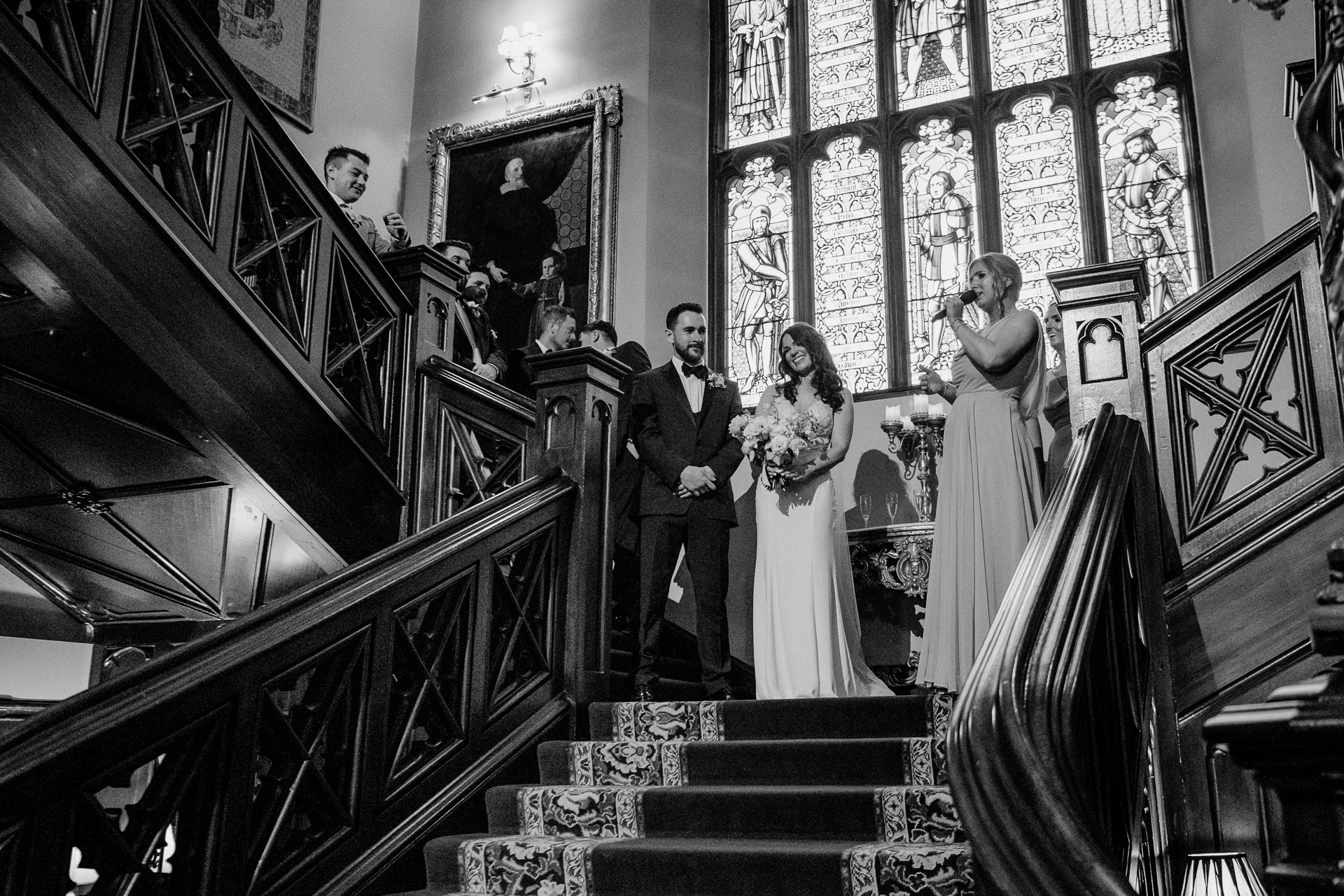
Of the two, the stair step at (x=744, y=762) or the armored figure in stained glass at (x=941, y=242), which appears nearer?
the stair step at (x=744, y=762)

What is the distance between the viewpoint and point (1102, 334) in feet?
15.0

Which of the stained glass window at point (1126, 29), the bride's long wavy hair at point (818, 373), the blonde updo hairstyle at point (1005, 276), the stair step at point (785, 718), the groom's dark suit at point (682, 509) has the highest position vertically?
the stained glass window at point (1126, 29)

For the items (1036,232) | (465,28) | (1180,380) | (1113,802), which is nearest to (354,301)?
(1180,380)

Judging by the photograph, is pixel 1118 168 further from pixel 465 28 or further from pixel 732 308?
pixel 465 28

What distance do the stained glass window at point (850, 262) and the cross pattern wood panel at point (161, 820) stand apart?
556cm

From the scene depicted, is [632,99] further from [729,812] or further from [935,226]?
[729,812]

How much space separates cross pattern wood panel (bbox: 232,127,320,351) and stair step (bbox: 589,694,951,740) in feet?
6.46

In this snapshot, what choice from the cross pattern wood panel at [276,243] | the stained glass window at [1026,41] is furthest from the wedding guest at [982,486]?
the stained glass window at [1026,41]

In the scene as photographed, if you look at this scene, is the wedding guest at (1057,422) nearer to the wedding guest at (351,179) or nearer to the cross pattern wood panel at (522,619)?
the cross pattern wood panel at (522,619)

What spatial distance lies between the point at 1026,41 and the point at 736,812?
21.5ft

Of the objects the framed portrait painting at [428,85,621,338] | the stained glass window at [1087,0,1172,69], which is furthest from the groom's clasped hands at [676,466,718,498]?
the stained glass window at [1087,0,1172,69]

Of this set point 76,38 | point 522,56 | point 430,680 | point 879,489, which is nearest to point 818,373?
point 430,680

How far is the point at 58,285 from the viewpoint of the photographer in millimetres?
3812

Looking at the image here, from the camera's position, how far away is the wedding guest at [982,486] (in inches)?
184
